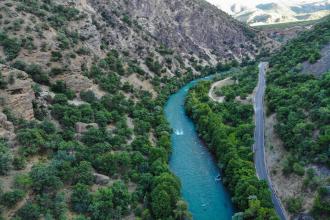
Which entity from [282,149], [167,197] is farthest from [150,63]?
[167,197]

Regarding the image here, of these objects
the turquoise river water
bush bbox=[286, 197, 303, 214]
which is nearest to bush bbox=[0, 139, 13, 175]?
the turquoise river water

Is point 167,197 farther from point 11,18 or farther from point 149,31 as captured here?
point 149,31

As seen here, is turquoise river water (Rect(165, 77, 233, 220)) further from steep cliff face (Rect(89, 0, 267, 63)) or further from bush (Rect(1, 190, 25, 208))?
steep cliff face (Rect(89, 0, 267, 63))

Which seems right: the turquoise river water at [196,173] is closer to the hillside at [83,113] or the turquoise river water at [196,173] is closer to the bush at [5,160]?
the hillside at [83,113]

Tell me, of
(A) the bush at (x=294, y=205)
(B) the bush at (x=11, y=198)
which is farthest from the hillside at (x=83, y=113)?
(A) the bush at (x=294, y=205)

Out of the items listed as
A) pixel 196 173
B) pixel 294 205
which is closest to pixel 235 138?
pixel 196 173

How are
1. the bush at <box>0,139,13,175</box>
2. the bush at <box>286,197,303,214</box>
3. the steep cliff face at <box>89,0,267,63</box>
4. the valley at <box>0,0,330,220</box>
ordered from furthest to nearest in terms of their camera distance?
the steep cliff face at <box>89,0,267,63</box>
the bush at <box>286,197,303,214</box>
the valley at <box>0,0,330,220</box>
the bush at <box>0,139,13,175</box>
